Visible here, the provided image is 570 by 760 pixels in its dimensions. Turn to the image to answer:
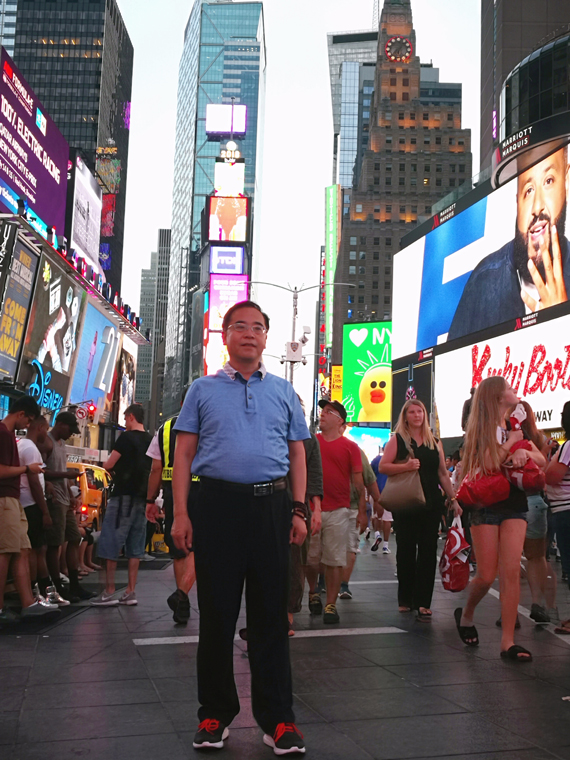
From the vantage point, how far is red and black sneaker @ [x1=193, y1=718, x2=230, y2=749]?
3.40m

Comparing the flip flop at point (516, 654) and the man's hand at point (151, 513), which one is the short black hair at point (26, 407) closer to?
the man's hand at point (151, 513)

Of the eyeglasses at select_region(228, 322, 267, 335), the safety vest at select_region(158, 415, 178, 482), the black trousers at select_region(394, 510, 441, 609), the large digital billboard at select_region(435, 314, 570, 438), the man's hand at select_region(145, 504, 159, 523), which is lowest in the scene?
the black trousers at select_region(394, 510, 441, 609)

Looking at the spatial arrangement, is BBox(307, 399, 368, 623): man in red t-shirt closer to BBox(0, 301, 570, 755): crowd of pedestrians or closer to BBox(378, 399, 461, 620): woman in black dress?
BBox(0, 301, 570, 755): crowd of pedestrians

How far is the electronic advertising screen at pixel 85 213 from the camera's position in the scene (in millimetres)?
47625

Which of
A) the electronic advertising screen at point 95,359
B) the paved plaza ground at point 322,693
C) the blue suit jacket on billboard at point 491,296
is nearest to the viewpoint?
the paved plaza ground at point 322,693

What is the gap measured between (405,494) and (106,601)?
304 centimetres

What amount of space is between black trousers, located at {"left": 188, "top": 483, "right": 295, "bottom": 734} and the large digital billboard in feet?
76.5

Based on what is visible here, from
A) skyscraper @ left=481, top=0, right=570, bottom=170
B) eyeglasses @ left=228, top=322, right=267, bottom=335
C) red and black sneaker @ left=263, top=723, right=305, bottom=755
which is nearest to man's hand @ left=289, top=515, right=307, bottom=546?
red and black sneaker @ left=263, top=723, right=305, bottom=755

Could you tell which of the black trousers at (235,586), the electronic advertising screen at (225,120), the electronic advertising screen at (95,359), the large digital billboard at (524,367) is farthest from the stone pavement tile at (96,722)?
the electronic advertising screen at (225,120)

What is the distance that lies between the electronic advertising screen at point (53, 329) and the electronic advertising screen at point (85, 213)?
5.15 meters

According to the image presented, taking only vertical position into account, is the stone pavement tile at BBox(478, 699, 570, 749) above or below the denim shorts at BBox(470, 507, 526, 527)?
below

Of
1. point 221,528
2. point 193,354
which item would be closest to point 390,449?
point 221,528

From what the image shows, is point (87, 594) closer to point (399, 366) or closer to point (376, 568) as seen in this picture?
point (376, 568)

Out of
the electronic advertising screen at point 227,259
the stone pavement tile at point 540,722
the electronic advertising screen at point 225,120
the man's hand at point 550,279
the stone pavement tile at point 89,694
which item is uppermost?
the electronic advertising screen at point 225,120
